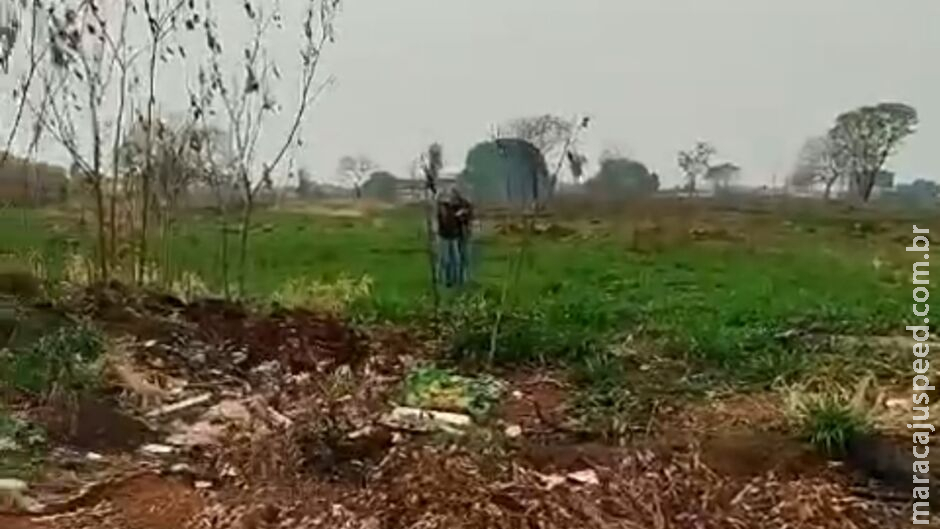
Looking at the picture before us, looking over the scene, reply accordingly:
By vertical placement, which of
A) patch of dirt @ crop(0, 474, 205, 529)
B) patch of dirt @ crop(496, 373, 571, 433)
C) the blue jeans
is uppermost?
the blue jeans

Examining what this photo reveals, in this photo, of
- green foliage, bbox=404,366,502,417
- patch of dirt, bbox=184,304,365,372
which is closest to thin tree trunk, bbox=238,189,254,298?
patch of dirt, bbox=184,304,365,372

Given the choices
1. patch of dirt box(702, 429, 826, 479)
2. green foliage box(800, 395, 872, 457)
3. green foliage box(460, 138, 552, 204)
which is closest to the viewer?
patch of dirt box(702, 429, 826, 479)

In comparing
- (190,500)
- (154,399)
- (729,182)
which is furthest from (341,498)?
(729,182)

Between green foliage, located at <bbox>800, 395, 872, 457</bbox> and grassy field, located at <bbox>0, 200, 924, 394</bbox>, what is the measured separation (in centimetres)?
130

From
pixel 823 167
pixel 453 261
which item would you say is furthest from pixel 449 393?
pixel 823 167

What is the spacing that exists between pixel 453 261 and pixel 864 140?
13975 millimetres

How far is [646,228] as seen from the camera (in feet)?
62.5

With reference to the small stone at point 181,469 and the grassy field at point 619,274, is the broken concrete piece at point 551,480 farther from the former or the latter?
the grassy field at point 619,274

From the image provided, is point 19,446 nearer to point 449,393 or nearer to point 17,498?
point 17,498

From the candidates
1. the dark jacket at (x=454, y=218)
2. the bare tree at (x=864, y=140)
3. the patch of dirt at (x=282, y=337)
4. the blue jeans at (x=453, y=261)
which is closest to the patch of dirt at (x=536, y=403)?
the patch of dirt at (x=282, y=337)

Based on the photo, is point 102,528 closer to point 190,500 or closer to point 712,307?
point 190,500

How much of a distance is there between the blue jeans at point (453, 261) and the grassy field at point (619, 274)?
205 mm

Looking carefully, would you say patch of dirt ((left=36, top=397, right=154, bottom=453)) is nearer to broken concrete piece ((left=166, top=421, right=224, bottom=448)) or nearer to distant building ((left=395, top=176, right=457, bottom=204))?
broken concrete piece ((left=166, top=421, right=224, bottom=448))

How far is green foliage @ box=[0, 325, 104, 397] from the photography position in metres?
5.48
